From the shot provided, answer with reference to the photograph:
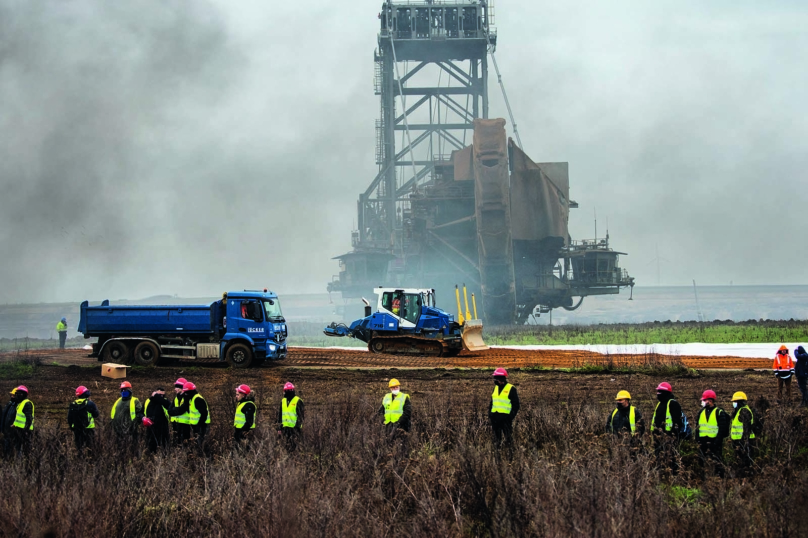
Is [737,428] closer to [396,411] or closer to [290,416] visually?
[396,411]

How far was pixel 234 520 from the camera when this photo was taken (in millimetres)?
7789

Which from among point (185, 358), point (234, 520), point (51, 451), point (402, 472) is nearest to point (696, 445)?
point (402, 472)

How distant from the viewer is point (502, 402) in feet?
37.6

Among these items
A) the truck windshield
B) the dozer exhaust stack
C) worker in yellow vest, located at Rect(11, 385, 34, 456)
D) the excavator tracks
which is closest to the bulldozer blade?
the dozer exhaust stack

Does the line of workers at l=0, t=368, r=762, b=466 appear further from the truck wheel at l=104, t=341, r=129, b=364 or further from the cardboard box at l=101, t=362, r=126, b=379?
the truck wheel at l=104, t=341, r=129, b=364

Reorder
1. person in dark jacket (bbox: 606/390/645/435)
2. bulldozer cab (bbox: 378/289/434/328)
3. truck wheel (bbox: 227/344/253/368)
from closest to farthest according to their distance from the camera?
person in dark jacket (bbox: 606/390/645/435)
truck wheel (bbox: 227/344/253/368)
bulldozer cab (bbox: 378/289/434/328)

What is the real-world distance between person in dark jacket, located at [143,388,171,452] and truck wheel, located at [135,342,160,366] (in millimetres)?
13961

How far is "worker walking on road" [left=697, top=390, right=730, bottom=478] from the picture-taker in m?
10.4

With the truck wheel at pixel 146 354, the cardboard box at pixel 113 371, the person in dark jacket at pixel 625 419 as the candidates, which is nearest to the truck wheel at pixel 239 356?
the truck wheel at pixel 146 354

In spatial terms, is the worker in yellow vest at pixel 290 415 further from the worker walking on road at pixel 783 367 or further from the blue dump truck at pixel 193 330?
the blue dump truck at pixel 193 330

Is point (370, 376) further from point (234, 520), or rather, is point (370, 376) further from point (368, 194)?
point (368, 194)

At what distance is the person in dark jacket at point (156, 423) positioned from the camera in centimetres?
1142

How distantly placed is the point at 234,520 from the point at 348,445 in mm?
3111

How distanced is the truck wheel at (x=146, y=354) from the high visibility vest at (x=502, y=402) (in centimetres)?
1626
